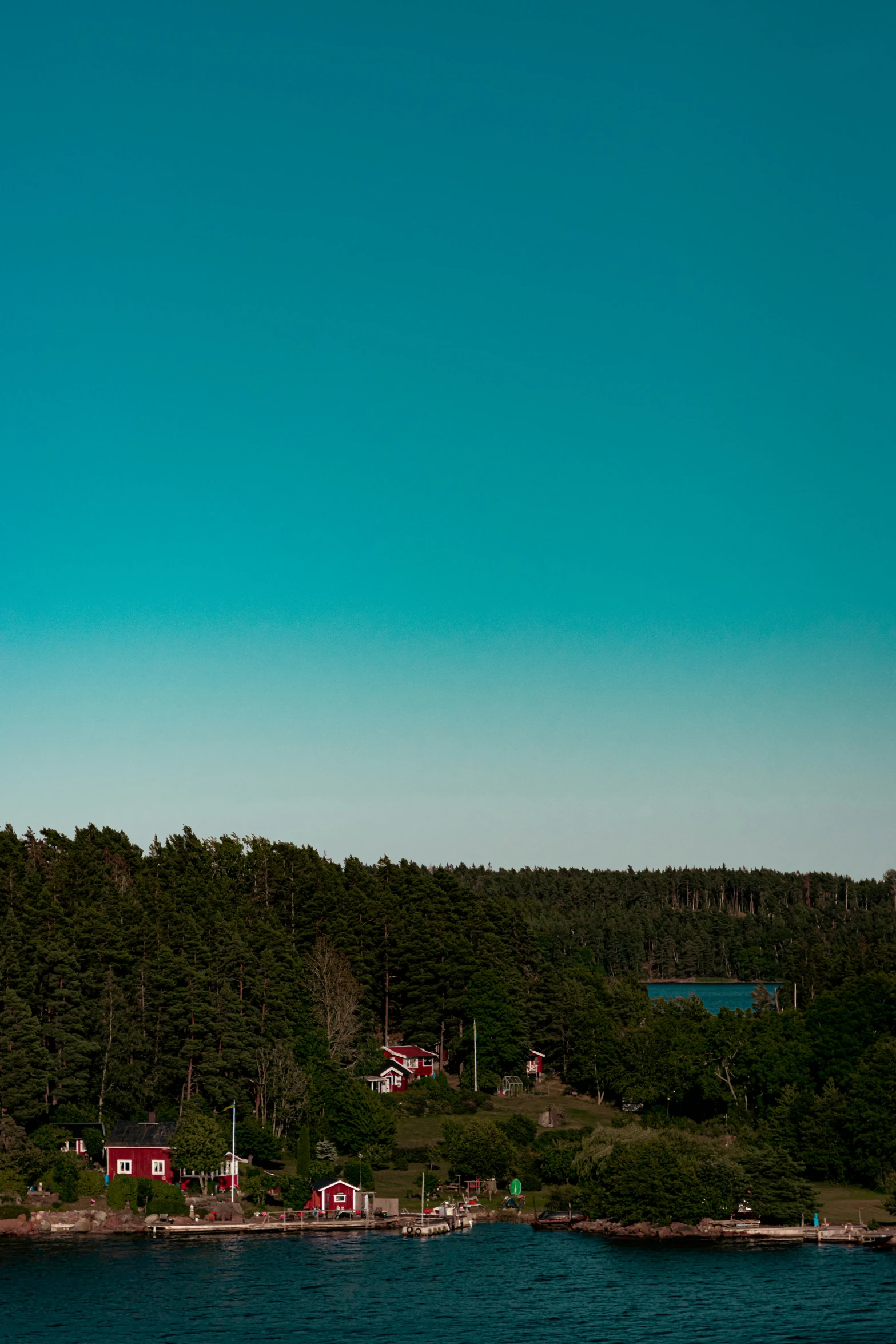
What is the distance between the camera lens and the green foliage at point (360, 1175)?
4055 inches

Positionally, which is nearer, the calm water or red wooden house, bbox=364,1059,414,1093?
the calm water

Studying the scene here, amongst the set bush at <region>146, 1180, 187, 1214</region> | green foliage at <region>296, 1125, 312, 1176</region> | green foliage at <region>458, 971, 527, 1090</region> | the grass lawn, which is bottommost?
the grass lawn

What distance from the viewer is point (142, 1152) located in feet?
332

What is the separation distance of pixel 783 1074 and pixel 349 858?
216 feet

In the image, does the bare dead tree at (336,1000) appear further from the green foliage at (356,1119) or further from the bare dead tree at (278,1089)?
the bare dead tree at (278,1089)

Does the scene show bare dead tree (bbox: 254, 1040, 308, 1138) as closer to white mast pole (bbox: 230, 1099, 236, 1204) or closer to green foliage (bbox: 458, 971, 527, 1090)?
white mast pole (bbox: 230, 1099, 236, 1204)

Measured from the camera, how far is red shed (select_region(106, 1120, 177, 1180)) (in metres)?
101

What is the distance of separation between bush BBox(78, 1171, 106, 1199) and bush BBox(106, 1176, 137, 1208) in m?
0.54

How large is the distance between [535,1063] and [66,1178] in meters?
53.0

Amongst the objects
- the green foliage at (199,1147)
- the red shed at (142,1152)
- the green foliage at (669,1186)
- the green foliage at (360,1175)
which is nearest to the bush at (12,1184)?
the red shed at (142,1152)

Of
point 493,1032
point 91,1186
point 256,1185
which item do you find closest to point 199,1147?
point 256,1185

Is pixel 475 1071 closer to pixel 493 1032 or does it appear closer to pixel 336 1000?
pixel 493 1032

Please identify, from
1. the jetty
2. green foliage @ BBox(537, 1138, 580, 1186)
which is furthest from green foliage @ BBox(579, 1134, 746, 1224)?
green foliage @ BBox(537, 1138, 580, 1186)

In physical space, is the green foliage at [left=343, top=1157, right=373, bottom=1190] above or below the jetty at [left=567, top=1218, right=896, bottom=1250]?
above
